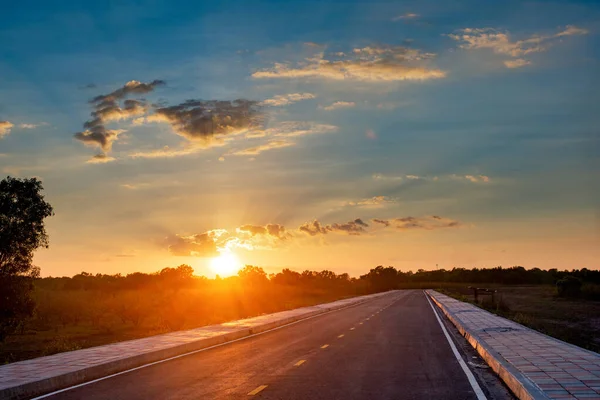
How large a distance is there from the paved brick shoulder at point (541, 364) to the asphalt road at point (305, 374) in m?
0.92

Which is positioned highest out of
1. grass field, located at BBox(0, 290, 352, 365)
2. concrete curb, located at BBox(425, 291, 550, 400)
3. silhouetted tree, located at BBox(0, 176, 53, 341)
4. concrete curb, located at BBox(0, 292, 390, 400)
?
silhouetted tree, located at BBox(0, 176, 53, 341)

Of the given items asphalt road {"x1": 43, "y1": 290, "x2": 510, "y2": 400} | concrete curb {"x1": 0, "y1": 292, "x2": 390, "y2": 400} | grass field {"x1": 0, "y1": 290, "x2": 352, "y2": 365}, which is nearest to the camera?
asphalt road {"x1": 43, "y1": 290, "x2": 510, "y2": 400}

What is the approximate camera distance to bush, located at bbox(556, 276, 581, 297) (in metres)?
85.0

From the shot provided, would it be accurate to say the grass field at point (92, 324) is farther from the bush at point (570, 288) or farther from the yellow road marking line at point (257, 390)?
the bush at point (570, 288)

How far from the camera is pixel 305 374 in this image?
45.1 feet

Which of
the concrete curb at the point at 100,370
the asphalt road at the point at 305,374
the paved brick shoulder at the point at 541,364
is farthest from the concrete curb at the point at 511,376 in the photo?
the concrete curb at the point at 100,370

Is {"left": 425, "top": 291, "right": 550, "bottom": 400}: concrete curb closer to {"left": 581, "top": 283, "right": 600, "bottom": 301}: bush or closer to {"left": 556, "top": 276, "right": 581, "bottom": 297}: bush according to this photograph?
{"left": 581, "top": 283, "right": 600, "bottom": 301}: bush

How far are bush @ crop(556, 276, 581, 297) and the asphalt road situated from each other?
7043cm

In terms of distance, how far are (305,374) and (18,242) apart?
75.6 feet

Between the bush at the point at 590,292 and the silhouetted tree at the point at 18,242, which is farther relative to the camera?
the bush at the point at 590,292

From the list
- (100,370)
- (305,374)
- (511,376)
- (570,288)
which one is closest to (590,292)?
(570,288)

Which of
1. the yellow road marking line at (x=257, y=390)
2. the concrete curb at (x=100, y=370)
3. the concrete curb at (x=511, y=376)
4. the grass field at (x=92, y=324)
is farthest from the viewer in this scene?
the grass field at (x=92, y=324)

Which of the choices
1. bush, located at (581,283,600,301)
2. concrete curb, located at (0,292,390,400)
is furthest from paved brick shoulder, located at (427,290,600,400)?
bush, located at (581,283,600,301)

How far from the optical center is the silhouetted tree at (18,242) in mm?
31391
